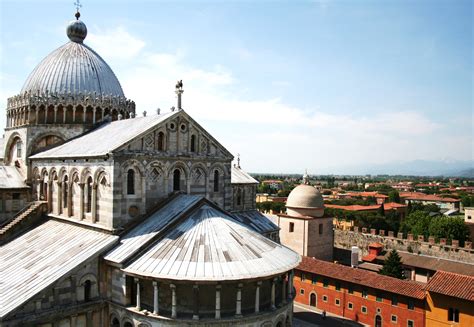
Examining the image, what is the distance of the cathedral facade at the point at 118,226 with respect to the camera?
16625mm

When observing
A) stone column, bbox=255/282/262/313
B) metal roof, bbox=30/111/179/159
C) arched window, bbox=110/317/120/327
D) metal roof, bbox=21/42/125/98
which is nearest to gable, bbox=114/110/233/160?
metal roof, bbox=30/111/179/159

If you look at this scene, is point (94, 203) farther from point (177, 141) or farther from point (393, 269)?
point (393, 269)

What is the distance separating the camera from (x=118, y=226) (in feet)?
63.5

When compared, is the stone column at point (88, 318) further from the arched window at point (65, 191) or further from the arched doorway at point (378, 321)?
the arched doorway at point (378, 321)

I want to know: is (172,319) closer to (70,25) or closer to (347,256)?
(70,25)

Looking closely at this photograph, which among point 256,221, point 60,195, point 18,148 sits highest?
point 18,148

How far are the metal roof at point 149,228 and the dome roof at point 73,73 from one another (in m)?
11.5

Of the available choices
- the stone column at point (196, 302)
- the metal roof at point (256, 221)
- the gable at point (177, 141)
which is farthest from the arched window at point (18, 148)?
the stone column at point (196, 302)

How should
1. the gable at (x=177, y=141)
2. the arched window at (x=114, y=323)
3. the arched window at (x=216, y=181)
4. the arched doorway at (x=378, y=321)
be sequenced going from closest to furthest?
the arched window at (x=114, y=323), the gable at (x=177, y=141), the arched window at (x=216, y=181), the arched doorway at (x=378, y=321)

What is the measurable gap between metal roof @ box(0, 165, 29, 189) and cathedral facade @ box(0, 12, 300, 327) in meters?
0.09

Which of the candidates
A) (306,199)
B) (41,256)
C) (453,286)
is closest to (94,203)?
(41,256)

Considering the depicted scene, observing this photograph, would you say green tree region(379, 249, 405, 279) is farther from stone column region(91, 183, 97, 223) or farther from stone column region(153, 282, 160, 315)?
stone column region(91, 183, 97, 223)

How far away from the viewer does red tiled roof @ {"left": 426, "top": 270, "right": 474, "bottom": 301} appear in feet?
81.7

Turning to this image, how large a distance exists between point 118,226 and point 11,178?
36.9ft
